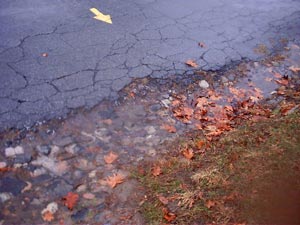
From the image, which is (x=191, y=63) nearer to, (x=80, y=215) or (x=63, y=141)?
(x=63, y=141)

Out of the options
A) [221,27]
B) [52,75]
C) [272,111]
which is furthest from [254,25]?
[52,75]

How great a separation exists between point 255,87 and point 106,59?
6.96ft

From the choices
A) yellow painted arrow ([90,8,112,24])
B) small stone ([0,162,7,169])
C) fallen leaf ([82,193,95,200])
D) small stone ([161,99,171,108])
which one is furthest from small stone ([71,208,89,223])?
yellow painted arrow ([90,8,112,24])

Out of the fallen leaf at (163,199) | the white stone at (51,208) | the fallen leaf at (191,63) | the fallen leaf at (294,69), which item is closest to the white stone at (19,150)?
the white stone at (51,208)

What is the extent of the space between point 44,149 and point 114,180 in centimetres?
79

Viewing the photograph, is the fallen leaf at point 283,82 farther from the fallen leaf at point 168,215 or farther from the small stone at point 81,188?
the small stone at point 81,188

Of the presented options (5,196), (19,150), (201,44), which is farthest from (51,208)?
(201,44)

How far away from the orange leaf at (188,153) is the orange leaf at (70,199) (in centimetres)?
117

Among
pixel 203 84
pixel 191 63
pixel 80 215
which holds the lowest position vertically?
pixel 80 215

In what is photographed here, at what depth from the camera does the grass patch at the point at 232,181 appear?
2.75 metres

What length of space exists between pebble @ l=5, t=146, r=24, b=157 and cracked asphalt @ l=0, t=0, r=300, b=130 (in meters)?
0.30

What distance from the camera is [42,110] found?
11.6 ft

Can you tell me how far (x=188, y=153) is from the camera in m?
3.38

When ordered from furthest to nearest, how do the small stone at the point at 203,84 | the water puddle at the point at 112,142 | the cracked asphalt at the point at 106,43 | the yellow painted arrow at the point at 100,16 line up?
the yellow painted arrow at the point at 100,16, the small stone at the point at 203,84, the cracked asphalt at the point at 106,43, the water puddle at the point at 112,142
